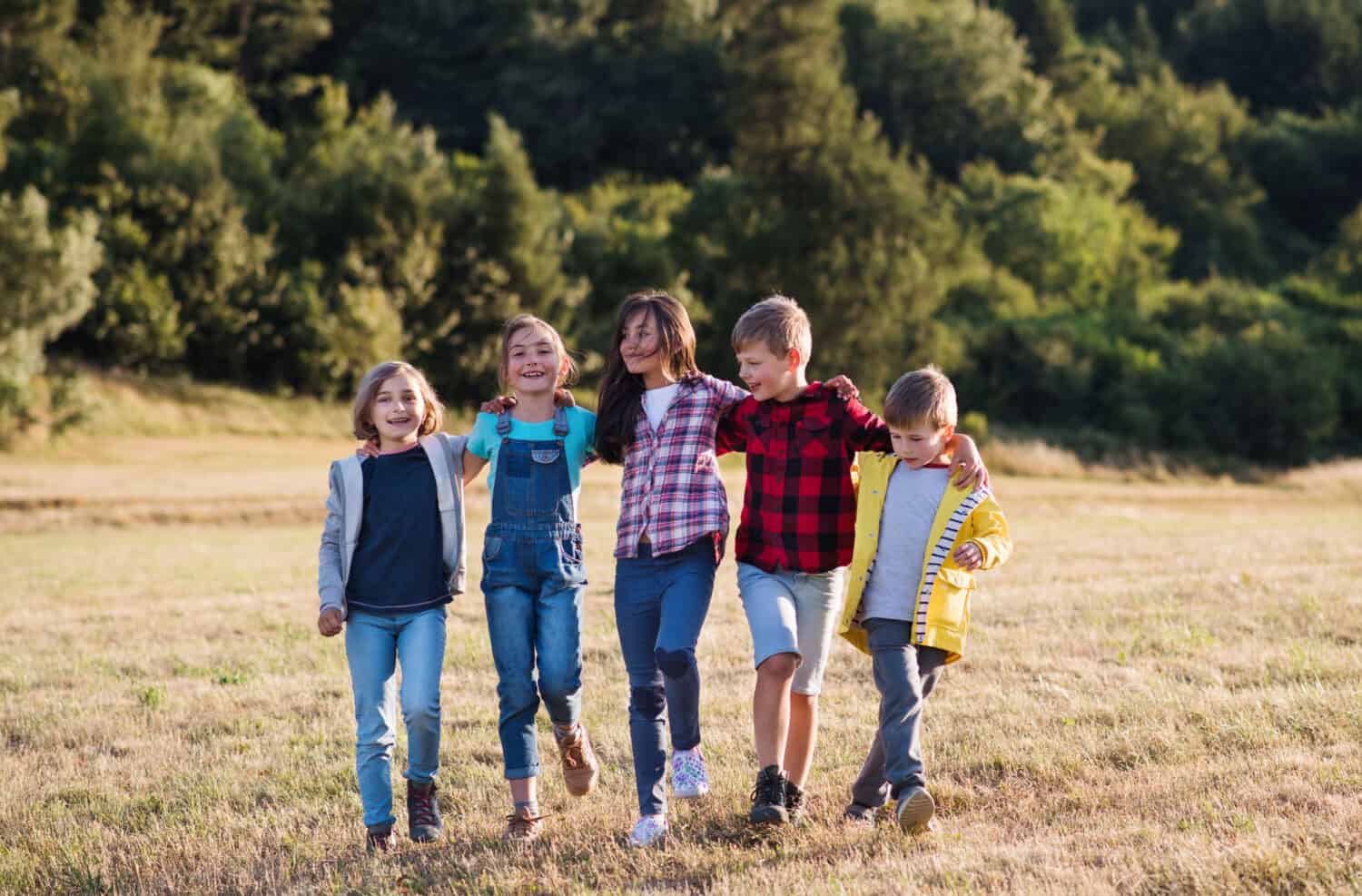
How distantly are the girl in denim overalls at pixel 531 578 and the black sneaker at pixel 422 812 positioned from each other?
322 millimetres

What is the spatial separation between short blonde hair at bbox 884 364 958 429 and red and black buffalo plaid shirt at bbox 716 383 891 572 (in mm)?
203

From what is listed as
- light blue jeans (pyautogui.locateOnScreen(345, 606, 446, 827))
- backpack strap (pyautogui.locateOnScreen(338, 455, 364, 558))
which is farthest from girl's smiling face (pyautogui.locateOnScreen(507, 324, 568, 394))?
light blue jeans (pyautogui.locateOnScreen(345, 606, 446, 827))

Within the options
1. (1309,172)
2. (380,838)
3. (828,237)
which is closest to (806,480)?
(380,838)

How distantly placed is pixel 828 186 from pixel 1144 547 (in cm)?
3151

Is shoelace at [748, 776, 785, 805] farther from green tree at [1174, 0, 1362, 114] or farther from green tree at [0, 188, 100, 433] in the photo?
green tree at [1174, 0, 1362, 114]

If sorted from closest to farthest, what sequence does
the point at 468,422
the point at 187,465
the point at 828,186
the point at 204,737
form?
the point at 204,737 → the point at 187,465 → the point at 468,422 → the point at 828,186

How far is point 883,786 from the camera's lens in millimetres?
5648

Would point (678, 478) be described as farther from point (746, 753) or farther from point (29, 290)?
point (29, 290)

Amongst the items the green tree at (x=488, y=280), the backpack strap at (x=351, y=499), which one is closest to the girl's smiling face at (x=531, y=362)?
the backpack strap at (x=351, y=499)

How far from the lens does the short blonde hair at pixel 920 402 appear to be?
546 centimetres

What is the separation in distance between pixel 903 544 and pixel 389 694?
7.63 feet

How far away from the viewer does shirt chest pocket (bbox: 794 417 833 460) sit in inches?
223

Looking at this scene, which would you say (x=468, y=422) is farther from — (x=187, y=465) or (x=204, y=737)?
(x=204, y=737)

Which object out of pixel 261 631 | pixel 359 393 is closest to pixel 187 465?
pixel 261 631
